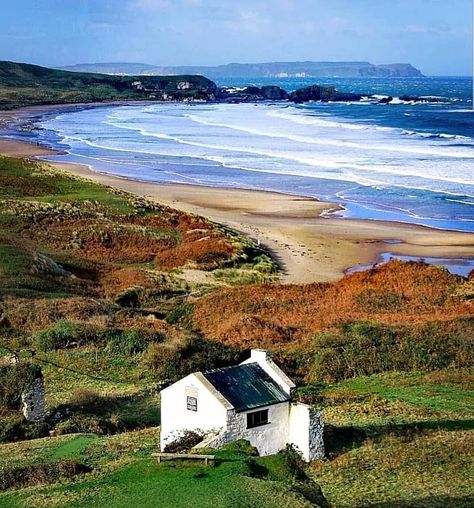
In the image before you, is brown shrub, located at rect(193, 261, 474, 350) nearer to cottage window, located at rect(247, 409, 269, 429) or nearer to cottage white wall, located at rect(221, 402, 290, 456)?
cottage white wall, located at rect(221, 402, 290, 456)

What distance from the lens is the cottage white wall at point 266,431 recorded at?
1662cm

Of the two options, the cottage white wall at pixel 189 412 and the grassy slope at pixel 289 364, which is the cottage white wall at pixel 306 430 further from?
the cottage white wall at pixel 189 412

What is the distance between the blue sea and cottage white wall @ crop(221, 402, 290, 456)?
119 ft

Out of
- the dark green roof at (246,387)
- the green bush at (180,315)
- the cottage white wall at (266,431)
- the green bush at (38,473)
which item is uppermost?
the dark green roof at (246,387)

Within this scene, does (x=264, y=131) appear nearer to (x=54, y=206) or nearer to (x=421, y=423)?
(x=54, y=206)

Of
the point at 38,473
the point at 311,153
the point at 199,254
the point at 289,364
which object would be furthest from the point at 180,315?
the point at 311,153

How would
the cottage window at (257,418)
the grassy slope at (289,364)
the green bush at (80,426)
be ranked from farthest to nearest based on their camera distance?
the green bush at (80,426) → the cottage window at (257,418) → the grassy slope at (289,364)

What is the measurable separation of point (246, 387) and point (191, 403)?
110 centimetres

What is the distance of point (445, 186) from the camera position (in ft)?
214

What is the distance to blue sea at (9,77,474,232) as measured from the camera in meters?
62.3

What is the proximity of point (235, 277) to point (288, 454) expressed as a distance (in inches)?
1007

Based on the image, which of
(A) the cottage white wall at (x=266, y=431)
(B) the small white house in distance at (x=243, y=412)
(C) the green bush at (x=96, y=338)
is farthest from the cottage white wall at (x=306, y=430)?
(C) the green bush at (x=96, y=338)

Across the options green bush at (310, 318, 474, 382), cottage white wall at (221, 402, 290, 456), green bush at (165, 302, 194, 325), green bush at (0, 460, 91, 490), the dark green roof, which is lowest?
green bush at (165, 302, 194, 325)

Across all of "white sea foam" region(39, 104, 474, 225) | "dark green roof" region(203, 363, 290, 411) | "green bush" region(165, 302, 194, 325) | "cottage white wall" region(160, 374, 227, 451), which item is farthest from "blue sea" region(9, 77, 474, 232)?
"cottage white wall" region(160, 374, 227, 451)
